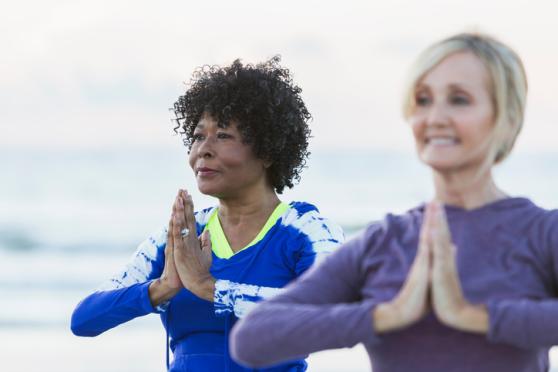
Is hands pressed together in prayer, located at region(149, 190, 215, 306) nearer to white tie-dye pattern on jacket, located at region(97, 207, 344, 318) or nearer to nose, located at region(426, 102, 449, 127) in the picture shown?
white tie-dye pattern on jacket, located at region(97, 207, 344, 318)

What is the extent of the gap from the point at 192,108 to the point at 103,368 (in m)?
4.32

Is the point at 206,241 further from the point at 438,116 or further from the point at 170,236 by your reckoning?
the point at 438,116

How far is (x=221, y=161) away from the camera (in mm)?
4602

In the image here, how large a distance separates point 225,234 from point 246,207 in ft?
0.43

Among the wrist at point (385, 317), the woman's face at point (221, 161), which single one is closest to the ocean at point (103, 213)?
the woman's face at point (221, 161)

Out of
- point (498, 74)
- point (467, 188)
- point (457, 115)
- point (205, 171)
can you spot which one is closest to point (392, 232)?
point (467, 188)

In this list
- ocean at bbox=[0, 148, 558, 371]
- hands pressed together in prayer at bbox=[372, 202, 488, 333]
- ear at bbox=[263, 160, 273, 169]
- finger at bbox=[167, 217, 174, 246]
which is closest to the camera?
hands pressed together in prayer at bbox=[372, 202, 488, 333]

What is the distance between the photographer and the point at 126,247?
53.9 ft

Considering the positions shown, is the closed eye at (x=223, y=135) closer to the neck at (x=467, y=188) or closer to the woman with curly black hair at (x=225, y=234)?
the woman with curly black hair at (x=225, y=234)

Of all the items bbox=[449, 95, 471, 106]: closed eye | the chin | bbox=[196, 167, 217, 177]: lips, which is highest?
bbox=[196, 167, 217, 177]: lips

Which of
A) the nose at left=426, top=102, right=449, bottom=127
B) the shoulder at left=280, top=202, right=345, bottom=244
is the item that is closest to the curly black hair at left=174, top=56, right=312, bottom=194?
the shoulder at left=280, top=202, right=345, bottom=244

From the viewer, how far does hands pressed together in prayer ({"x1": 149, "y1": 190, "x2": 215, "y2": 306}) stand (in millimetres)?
4363

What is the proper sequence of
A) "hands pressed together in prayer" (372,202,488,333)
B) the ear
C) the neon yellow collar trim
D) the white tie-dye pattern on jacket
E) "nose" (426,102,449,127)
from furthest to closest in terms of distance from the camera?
1. the ear
2. the neon yellow collar trim
3. the white tie-dye pattern on jacket
4. "nose" (426,102,449,127)
5. "hands pressed together in prayer" (372,202,488,333)

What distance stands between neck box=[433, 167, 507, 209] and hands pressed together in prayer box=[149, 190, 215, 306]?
5.95ft
